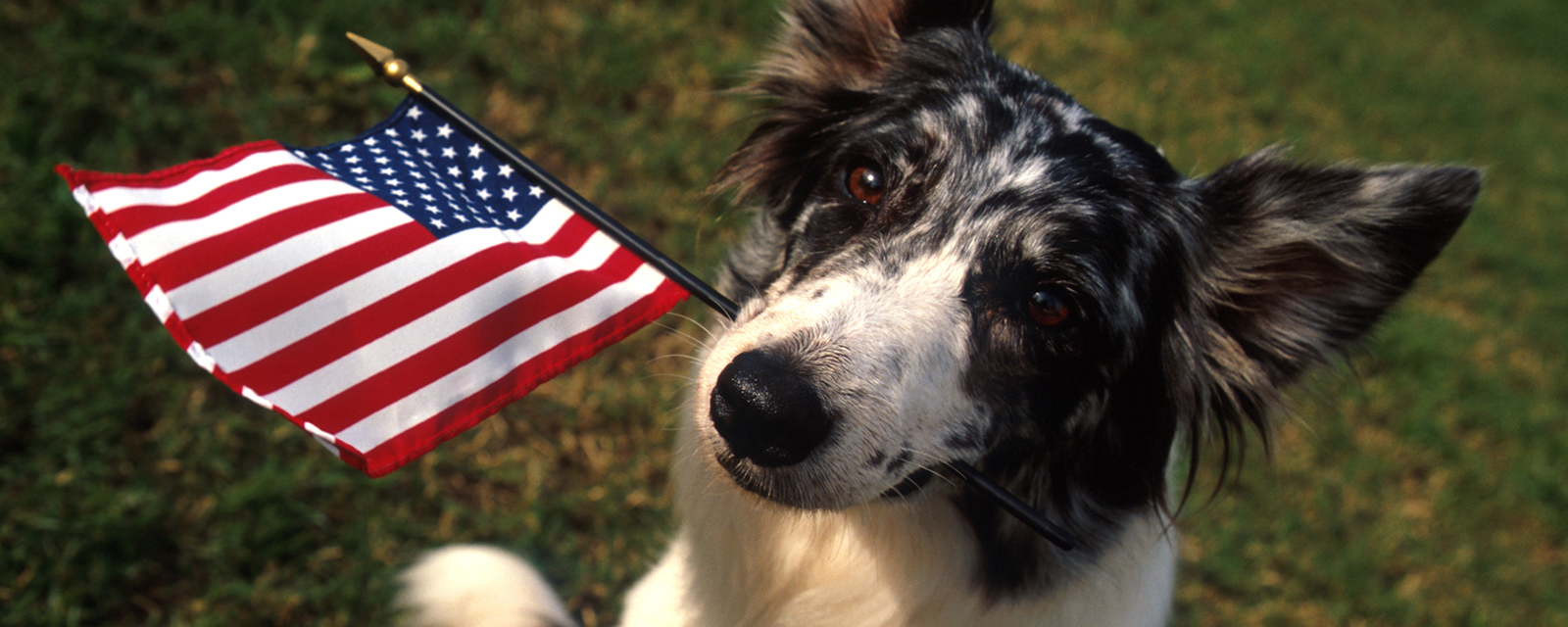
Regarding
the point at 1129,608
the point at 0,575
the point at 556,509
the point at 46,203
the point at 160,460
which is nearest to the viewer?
the point at 1129,608

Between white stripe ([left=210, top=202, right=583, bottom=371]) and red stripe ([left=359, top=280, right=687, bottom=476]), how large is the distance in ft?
0.86

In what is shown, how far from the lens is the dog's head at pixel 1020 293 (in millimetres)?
1758

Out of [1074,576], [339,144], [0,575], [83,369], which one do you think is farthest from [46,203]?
[1074,576]

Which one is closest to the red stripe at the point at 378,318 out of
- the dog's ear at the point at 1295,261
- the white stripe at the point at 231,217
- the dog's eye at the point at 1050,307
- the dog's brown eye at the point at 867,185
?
the white stripe at the point at 231,217

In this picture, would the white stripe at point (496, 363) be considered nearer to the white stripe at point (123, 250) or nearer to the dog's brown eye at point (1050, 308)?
the white stripe at point (123, 250)

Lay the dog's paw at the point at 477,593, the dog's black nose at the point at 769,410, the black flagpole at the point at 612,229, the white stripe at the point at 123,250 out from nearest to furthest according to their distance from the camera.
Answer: the dog's black nose at the point at 769,410
the white stripe at the point at 123,250
the black flagpole at the point at 612,229
the dog's paw at the point at 477,593

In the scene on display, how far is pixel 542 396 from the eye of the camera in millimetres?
3688

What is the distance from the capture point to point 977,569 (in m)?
2.21

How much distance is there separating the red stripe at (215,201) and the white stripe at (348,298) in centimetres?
26

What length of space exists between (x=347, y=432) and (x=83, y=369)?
184 cm

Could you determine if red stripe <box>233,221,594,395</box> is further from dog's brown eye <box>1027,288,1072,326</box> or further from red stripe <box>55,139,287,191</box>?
dog's brown eye <box>1027,288,1072,326</box>

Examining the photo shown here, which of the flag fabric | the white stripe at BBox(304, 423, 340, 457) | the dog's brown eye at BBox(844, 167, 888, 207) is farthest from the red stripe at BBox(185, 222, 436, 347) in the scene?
the dog's brown eye at BBox(844, 167, 888, 207)

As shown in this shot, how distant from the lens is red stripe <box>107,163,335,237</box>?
1777 millimetres

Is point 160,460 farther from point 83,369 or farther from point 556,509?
point 556,509
